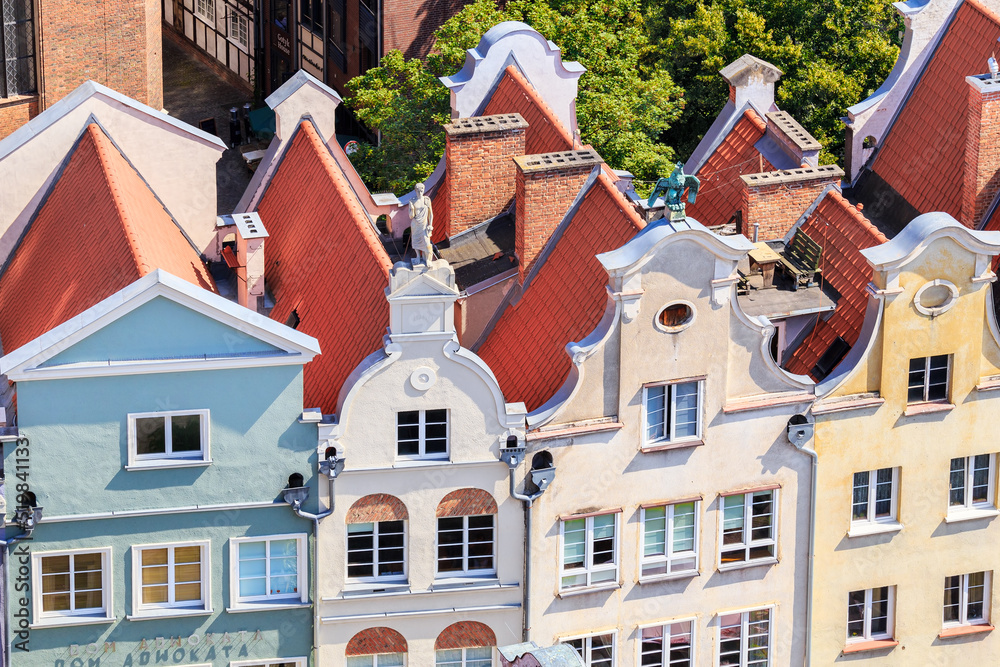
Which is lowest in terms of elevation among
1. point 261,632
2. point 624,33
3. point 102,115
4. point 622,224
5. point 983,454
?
point 261,632

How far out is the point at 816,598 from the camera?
6769cm

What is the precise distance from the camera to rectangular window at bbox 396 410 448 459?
62.8 meters

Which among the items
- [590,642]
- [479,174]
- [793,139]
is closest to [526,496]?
[590,642]

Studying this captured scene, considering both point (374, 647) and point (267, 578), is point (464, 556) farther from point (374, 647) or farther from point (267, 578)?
point (267, 578)

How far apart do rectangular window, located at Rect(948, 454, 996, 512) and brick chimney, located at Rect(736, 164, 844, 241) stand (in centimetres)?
1019

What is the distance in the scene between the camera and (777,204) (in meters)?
73.1

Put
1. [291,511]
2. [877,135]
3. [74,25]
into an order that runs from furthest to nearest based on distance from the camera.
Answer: [74,25]
[877,135]
[291,511]

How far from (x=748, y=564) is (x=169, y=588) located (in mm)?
17327

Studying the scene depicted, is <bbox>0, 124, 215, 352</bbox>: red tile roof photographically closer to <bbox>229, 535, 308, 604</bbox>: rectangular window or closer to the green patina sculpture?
<bbox>229, 535, 308, 604</bbox>: rectangular window

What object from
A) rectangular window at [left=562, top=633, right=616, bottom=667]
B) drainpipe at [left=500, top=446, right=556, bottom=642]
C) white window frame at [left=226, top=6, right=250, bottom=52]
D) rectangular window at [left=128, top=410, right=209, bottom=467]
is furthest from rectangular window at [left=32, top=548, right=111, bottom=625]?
white window frame at [left=226, top=6, right=250, bottom=52]

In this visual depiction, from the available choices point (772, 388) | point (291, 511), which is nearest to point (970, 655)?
point (772, 388)

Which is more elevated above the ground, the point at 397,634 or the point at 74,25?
the point at 74,25

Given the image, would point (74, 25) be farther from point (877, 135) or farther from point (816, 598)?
point (816, 598)

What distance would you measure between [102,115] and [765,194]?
22.8 m
